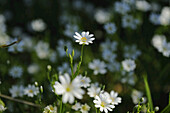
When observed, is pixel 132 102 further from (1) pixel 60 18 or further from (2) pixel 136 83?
(1) pixel 60 18

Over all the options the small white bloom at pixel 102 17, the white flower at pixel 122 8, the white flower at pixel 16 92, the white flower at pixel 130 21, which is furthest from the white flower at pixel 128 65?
the small white bloom at pixel 102 17

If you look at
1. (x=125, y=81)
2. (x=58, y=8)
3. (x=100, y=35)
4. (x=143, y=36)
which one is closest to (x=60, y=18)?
(x=58, y=8)

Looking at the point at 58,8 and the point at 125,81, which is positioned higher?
the point at 58,8

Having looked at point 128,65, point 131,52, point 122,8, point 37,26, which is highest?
point 37,26

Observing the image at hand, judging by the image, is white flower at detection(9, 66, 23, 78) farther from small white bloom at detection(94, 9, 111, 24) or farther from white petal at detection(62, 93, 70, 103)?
small white bloom at detection(94, 9, 111, 24)

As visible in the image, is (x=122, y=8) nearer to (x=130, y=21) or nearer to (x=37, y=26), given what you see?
(x=130, y=21)

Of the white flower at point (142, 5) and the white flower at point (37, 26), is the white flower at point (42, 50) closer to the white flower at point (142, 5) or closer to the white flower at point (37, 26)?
the white flower at point (37, 26)

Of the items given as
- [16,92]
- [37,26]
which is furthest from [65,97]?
[37,26]

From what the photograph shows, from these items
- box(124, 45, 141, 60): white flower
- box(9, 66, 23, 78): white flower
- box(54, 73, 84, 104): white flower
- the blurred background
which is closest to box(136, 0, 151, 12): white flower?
the blurred background
